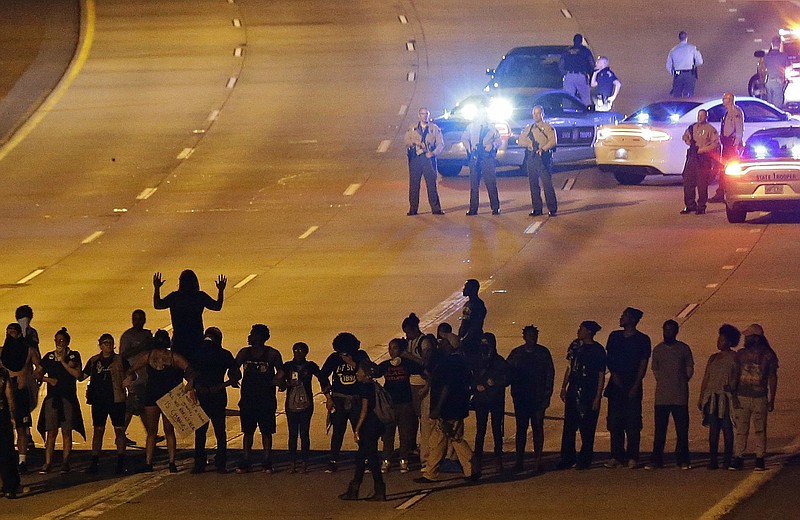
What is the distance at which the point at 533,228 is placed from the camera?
28625 millimetres

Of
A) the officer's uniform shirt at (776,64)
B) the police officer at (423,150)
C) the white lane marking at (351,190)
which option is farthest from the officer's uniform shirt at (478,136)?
the officer's uniform shirt at (776,64)

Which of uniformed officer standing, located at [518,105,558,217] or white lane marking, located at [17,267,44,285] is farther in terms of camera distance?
uniformed officer standing, located at [518,105,558,217]

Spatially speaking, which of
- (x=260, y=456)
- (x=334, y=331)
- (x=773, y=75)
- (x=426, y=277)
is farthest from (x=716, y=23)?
(x=260, y=456)

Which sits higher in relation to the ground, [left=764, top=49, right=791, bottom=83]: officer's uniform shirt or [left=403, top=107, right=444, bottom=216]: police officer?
[left=764, top=49, right=791, bottom=83]: officer's uniform shirt

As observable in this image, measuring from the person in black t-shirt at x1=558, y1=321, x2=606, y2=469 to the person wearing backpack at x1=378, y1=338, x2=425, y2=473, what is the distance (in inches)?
52.4

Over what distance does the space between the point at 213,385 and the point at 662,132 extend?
1562 cm

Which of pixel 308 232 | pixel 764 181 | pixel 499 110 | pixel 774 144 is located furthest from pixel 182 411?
pixel 499 110

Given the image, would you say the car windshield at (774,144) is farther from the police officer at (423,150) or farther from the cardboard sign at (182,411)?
the cardboard sign at (182,411)

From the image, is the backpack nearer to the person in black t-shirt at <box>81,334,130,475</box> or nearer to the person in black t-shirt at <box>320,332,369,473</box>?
the person in black t-shirt at <box>320,332,369,473</box>

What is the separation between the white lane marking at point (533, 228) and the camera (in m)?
28.4

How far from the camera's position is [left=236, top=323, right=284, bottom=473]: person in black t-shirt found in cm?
1670

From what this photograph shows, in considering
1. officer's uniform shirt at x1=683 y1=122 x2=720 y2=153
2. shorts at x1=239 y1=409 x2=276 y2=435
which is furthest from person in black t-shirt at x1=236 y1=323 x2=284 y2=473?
officer's uniform shirt at x1=683 y1=122 x2=720 y2=153

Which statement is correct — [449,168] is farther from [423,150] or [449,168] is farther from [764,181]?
[764,181]

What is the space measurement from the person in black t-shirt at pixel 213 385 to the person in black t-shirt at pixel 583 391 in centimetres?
295
